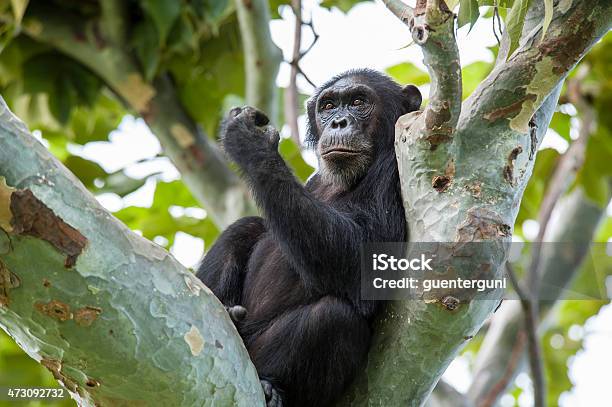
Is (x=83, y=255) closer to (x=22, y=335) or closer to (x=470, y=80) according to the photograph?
(x=22, y=335)

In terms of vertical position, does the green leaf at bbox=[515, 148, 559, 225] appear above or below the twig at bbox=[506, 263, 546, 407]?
above

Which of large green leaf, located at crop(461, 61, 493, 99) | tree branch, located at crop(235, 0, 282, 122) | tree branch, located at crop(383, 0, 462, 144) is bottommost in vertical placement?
tree branch, located at crop(383, 0, 462, 144)

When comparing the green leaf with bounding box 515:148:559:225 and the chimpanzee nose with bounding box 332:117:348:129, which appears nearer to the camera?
the chimpanzee nose with bounding box 332:117:348:129

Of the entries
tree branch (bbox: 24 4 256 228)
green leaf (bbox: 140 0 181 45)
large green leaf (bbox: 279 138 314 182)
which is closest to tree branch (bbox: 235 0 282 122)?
large green leaf (bbox: 279 138 314 182)

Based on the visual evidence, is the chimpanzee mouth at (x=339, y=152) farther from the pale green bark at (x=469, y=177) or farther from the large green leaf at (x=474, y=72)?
the large green leaf at (x=474, y=72)

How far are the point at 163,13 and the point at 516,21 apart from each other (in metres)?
3.73

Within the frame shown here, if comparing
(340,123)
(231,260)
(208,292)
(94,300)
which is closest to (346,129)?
(340,123)

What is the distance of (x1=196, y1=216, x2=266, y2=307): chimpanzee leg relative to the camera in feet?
16.1

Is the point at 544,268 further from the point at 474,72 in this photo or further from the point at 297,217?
the point at 297,217

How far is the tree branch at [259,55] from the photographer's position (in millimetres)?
6004

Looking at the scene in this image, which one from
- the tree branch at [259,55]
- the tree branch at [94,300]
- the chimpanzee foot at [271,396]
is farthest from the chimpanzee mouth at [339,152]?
the tree branch at [94,300]

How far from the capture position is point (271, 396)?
148 inches

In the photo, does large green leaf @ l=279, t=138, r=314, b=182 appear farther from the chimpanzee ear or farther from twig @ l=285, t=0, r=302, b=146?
the chimpanzee ear

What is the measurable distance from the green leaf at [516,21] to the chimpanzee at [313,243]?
91 cm
